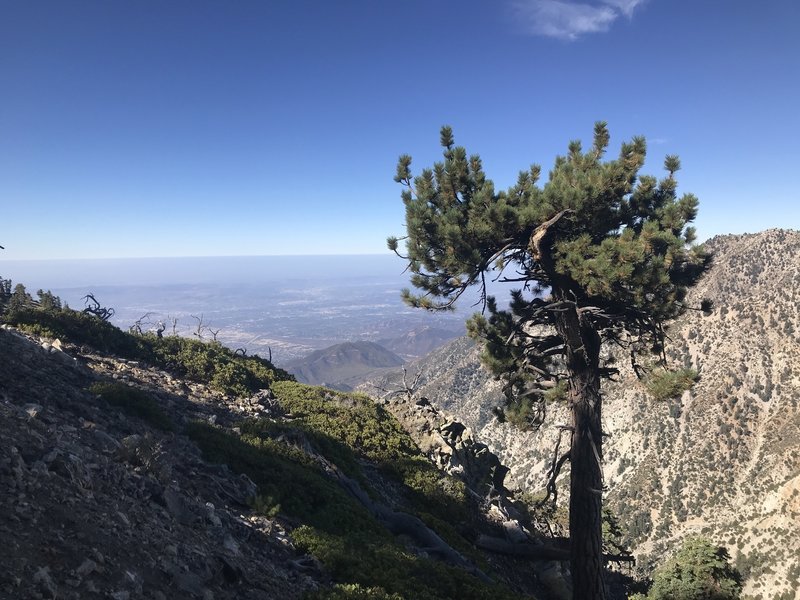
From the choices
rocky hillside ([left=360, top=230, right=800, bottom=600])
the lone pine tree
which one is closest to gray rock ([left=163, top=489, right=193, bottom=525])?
the lone pine tree

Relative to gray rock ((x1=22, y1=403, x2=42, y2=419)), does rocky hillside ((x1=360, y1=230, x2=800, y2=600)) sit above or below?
below

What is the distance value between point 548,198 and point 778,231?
106291mm

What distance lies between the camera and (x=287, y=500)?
8.77 m

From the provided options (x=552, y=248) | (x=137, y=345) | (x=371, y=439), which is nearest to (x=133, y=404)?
(x=137, y=345)

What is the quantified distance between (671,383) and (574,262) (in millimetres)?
3691

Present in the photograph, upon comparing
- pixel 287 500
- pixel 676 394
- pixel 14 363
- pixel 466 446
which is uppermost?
pixel 14 363

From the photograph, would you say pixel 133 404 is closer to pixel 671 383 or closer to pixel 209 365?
pixel 209 365

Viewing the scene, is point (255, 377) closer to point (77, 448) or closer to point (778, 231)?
point (77, 448)

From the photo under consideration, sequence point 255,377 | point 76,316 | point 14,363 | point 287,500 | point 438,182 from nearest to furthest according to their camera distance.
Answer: point 287,500 → point 14,363 → point 438,182 → point 76,316 → point 255,377

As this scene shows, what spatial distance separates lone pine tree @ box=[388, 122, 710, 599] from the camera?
9.47m

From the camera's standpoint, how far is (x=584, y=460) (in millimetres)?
10578

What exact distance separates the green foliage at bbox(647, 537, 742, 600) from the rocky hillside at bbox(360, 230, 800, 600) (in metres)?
27.5

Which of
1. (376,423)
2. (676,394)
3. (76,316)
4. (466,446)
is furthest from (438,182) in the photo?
(76,316)

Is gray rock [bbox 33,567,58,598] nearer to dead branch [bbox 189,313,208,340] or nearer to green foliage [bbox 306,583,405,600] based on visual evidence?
green foliage [bbox 306,583,405,600]
